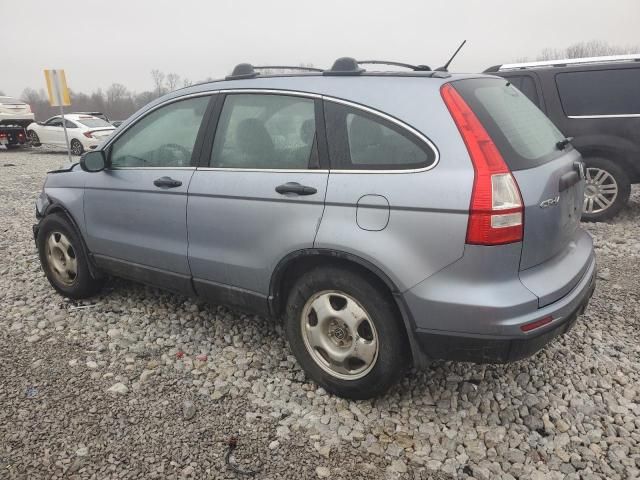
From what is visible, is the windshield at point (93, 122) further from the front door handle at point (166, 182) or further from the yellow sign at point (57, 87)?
the front door handle at point (166, 182)

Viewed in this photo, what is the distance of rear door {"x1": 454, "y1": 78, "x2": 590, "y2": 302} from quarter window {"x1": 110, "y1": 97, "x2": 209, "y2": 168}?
171 centimetres

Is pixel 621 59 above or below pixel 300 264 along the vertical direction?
above

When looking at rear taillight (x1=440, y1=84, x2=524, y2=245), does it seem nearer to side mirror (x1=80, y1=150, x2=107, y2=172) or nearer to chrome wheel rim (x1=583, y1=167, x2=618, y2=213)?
side mirror (x1=80, y1=150, x2=107, y2=172)

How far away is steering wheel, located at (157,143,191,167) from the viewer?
3.21 meters

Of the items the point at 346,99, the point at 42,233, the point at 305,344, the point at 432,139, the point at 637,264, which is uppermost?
the point at 346,99

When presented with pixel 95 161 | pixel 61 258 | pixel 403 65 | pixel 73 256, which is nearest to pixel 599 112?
pixel 403 65

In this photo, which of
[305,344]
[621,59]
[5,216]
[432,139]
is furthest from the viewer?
[5,216]

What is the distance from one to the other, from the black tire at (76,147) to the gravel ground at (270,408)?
15398 millimetres

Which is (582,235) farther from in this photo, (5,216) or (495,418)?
(5,216)

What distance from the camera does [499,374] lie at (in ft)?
9.82

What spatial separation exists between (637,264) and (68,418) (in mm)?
4910

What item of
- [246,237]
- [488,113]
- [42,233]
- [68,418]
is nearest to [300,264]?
[246,237]

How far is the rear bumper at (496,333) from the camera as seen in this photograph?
7.20ft

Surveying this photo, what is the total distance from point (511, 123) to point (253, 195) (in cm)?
141
